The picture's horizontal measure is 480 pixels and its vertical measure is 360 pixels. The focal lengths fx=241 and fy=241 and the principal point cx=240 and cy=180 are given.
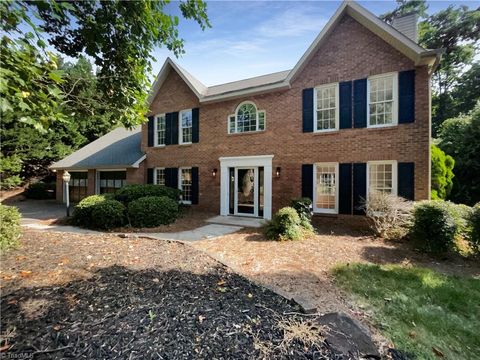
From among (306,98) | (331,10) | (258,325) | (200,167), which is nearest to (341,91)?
(306,98)

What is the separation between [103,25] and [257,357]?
17.6ft

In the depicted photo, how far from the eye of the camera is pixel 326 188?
9.77 m

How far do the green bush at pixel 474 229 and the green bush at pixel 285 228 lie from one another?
4.12 m

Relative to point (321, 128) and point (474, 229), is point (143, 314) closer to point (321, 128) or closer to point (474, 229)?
point (474, 229)

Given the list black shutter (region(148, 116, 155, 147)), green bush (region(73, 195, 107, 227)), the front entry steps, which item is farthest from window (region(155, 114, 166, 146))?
the front entry steps

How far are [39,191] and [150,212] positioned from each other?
17.0 metres

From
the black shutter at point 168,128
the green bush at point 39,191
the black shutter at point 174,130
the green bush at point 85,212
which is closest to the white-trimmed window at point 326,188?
the black shutter at point 174,130

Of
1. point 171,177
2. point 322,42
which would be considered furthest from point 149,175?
point 322,42

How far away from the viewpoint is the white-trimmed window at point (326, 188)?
31.4 feet

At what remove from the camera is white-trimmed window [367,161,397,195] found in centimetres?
856

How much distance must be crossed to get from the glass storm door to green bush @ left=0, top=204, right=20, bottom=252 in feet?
25.7

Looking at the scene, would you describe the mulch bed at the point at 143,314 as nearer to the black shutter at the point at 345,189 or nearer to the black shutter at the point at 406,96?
the black shutter at the point at 345,189

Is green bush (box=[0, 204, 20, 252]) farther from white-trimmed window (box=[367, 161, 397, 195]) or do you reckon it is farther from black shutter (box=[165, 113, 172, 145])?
white-trimmed window (box=[367, 161, 397, 195])

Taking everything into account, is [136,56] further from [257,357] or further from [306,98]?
[306,98]
